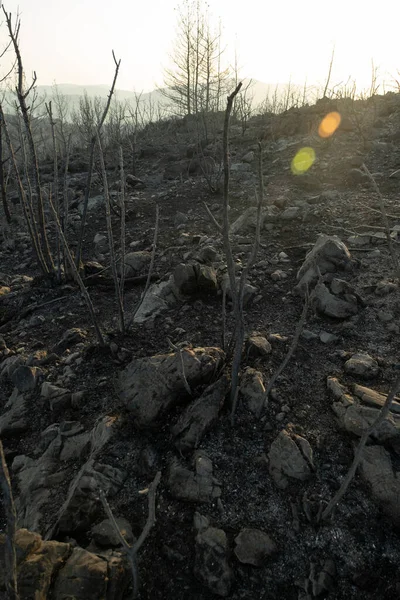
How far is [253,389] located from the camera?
1860mm

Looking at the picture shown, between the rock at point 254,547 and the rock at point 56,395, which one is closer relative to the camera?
the rock at point 254,547

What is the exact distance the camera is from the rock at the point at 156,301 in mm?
2787

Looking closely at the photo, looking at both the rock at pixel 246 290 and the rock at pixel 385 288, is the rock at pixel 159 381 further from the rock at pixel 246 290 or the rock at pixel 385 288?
the rock at pixel 385 288

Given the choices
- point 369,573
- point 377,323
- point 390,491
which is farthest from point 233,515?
point 377,323

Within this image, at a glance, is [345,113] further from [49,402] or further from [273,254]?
[49,402]

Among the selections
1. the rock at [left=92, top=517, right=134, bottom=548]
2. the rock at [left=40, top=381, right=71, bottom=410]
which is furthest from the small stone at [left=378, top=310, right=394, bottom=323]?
the rock at [left=40, top=381, right=71, bottom=410]

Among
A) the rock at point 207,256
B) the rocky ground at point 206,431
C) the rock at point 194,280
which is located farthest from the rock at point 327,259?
the rock at point 207,256

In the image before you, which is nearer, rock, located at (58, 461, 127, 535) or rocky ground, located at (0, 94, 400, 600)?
rocky ground, located at (0, 94, 400, 600)

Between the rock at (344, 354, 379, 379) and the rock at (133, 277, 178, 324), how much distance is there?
1.45 metres

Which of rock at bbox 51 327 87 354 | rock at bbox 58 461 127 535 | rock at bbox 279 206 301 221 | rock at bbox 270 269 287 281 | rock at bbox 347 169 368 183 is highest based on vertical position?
rock at bbox 347 169 368 183

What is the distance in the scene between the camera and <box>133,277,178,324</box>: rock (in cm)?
279

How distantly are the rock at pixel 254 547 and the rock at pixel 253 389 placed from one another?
558 millimetres

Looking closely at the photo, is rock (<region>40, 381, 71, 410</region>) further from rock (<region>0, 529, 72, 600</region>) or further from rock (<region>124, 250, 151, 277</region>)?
rock (<region>124, 250, 151, 277</region>)

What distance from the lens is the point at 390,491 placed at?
4.62 ft
